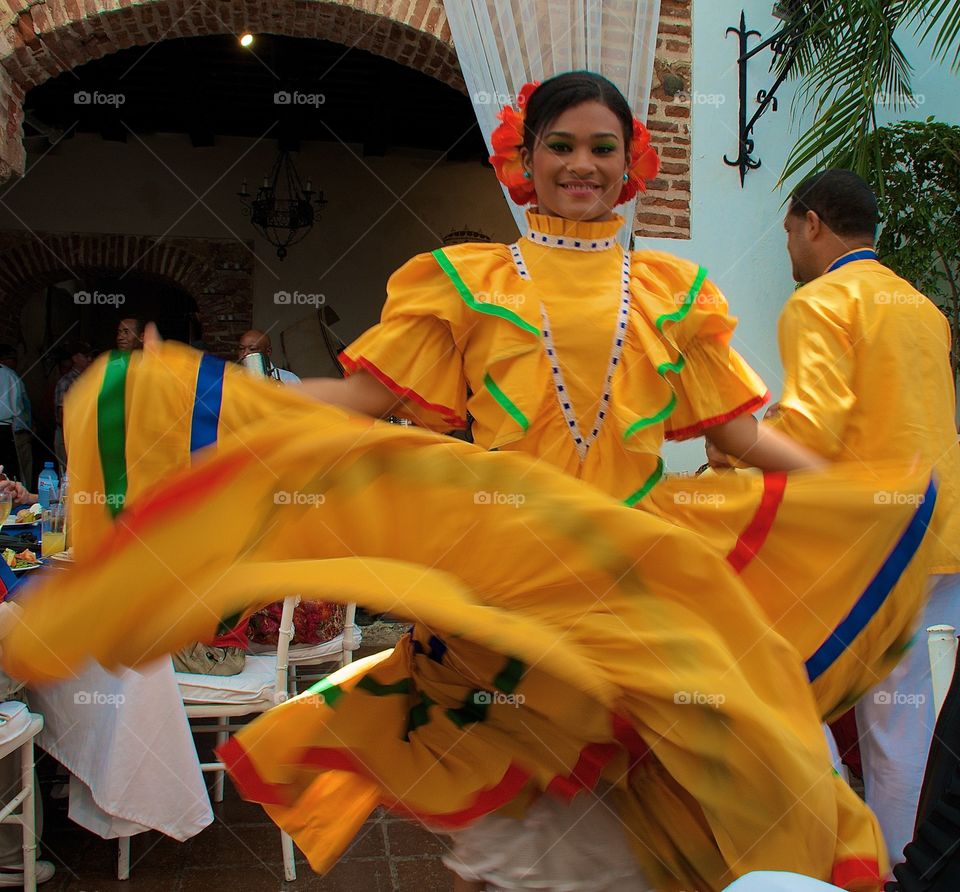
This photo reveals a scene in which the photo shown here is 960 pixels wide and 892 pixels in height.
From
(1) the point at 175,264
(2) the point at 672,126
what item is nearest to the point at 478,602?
(2) the point at 672,126

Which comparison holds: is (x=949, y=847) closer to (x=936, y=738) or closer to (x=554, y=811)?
(x=936, y=738)

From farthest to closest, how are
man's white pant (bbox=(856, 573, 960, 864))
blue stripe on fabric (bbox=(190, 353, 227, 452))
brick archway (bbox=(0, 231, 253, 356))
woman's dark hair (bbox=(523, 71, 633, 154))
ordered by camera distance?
1. brick archway (bbox=(0, 231, 253, 356))
2. man's white pant (bbox=(856, 573, 960, 864))
3. woman's dark hair (bbox=(523, 71, 633, 154))
4. blue stripe on fabric (bbox=(190, 353, 227, 452))

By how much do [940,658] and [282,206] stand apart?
881 centimetres

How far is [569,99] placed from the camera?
1.55m

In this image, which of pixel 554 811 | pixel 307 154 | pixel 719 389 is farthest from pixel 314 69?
pixel 554 811

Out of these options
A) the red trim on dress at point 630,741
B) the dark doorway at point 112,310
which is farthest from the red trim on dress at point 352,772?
the dark doorway at point 112,310

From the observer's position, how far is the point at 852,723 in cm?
269

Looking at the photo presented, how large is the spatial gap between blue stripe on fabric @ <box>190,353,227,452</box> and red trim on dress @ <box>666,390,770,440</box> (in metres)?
0.74

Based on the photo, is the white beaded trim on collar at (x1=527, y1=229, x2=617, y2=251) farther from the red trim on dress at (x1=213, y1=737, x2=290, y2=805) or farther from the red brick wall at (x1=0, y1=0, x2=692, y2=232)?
the red brick wall at (x1=0, y1=0, x2=692, y2=232)

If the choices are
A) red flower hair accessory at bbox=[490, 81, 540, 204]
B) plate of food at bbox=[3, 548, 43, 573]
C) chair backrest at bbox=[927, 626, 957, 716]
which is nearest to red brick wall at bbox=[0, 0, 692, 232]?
plate of food at bbox=[3, 548, 43, 573]

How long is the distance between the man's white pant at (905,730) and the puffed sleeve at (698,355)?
3.91ft

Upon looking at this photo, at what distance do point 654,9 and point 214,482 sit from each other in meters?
4.56

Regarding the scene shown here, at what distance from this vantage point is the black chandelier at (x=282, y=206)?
900cm

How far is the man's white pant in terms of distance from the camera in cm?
242
